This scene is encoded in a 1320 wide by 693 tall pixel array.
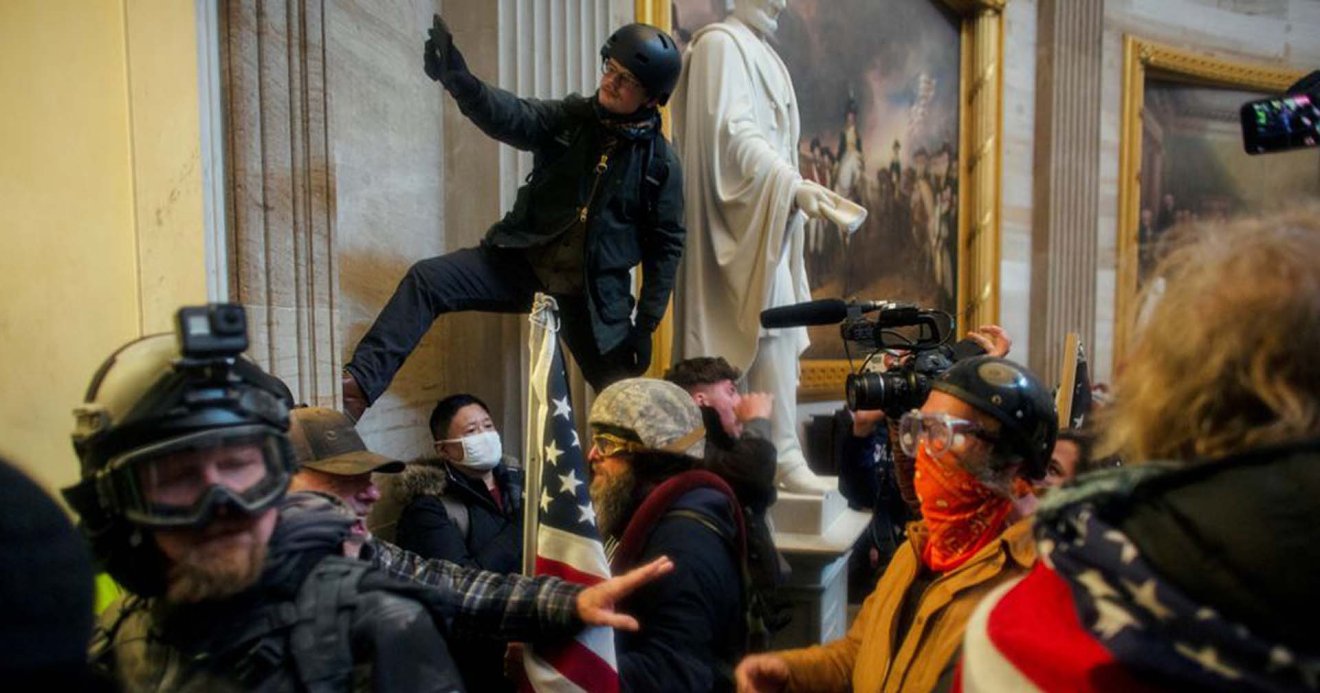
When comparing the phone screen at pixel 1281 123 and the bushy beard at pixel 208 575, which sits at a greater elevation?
the phone screen at pixel 1281 123

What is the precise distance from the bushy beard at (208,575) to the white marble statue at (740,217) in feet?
9.18

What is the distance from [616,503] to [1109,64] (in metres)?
7.54

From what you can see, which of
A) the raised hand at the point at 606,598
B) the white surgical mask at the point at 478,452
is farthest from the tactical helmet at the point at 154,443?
the white surgical mask at the point at 478,452

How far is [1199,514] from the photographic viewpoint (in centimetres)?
61

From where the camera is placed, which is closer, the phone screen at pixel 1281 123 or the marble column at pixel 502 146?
the phone screen at pixel 1281 123

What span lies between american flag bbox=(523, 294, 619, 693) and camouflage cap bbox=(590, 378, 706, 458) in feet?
0.43

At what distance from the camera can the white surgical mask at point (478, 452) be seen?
2.56 meters

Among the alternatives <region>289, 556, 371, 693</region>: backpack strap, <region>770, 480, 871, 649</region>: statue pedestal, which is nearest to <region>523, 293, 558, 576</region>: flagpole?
<region>289, 556, 371, 693</region>: backpack strap

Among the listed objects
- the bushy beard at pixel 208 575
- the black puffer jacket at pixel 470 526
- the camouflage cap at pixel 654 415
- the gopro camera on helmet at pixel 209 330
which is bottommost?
the black puffer jacket at pixel 470 526

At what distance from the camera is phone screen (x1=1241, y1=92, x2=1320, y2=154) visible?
6.14 ft

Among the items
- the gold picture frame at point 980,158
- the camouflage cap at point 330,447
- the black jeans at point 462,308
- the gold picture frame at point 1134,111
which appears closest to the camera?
the camouflage cap at point 330,447

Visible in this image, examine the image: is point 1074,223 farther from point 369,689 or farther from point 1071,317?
point 369,689

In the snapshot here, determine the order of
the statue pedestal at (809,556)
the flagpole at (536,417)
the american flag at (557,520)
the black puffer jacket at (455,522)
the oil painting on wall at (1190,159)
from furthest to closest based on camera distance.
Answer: the oil painting on wall at (1190,159), the statue pedestal at (809,556), the black puffer jacket at (455,522), the flagpole at (536,417), the american flag at (557,520)

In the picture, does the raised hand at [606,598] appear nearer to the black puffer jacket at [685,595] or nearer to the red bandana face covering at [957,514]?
the black puffer jacket at [685,595]
